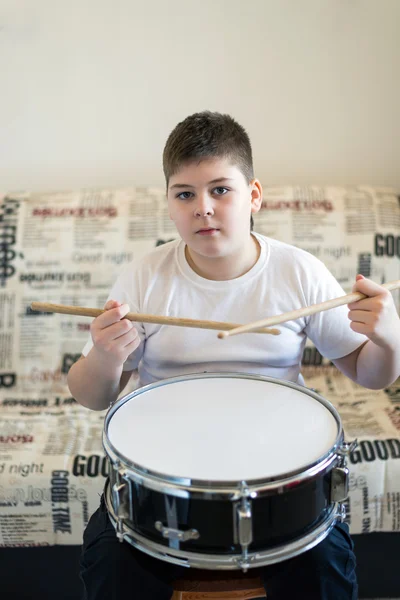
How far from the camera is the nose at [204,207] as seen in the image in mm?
1062

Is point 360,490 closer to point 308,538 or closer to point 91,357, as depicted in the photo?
point 308,538

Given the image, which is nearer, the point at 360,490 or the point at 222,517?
the point at 222,517

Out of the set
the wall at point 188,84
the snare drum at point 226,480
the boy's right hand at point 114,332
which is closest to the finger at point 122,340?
the boy's right hand at point 114,332

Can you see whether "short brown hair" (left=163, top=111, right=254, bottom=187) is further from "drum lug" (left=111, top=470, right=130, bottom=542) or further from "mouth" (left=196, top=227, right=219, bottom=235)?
"drum lug" (left=111, top=470, right=130, bottom=542)

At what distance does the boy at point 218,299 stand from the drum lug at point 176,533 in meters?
0.18

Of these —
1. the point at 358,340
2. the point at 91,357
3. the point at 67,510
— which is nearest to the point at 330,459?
the point at 358,340

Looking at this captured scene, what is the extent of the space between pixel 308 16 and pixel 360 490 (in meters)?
1.41

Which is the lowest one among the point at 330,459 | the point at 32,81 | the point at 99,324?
the point at 330,459

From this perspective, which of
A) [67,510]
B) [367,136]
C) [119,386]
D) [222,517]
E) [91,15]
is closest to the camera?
[222,517]

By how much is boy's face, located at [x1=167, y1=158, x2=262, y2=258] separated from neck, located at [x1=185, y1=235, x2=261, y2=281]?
5 centimetres

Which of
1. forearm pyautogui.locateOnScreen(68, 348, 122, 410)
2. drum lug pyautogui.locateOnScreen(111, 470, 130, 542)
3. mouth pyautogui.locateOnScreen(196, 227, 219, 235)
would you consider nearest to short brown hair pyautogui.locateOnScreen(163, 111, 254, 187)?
mouth pyautogui.locateOnScreen(196, 227, 219, 235)

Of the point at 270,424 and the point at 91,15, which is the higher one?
the point at 91,15

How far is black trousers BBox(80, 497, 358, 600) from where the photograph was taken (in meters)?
0.90

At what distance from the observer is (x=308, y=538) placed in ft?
2.79
